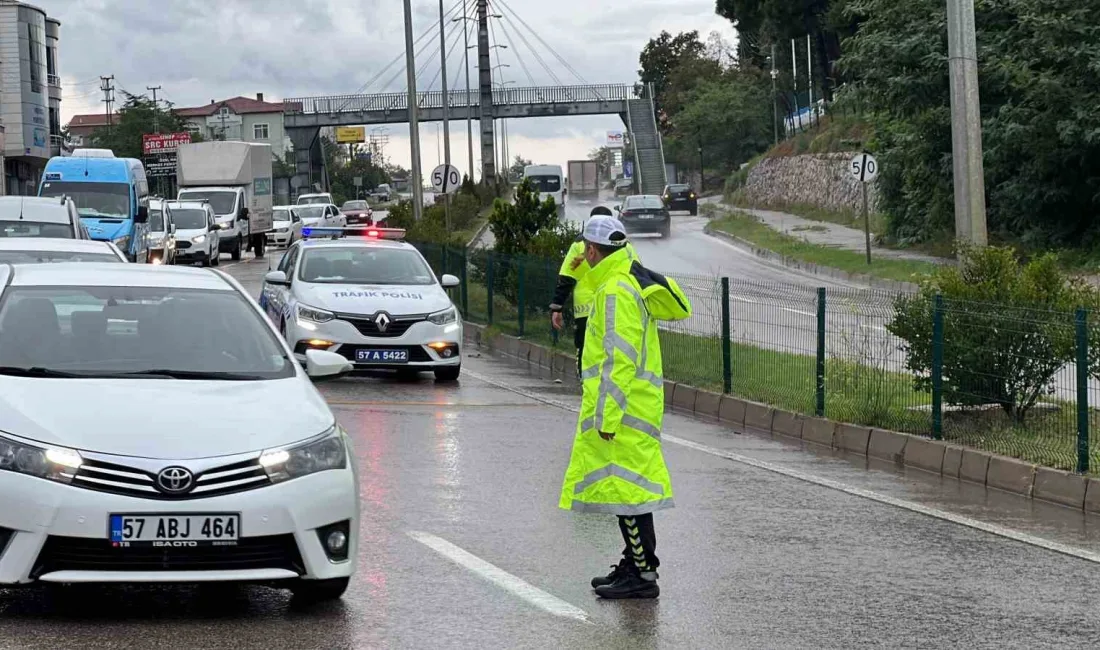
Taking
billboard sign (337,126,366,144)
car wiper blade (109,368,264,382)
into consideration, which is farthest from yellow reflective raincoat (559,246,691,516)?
billboard sign (337,126,366,144)

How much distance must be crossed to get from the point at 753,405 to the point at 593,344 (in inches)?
311

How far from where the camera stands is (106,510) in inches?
245

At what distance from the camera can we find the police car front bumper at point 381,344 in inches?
685


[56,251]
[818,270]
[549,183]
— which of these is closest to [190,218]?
[818,270]

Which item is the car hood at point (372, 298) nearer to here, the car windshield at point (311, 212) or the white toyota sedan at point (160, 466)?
the white toyota sedan at point (160, 466)

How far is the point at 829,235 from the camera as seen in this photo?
168 ft

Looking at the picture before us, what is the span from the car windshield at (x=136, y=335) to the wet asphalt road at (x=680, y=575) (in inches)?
40.0

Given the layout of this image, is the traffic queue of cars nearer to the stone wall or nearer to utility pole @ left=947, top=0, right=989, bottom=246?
utility pole @ left=947, top=0, right=989, bottom=246

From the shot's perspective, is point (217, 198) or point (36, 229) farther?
point (217, 198)

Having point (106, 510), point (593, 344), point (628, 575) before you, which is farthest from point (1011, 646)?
point (106, 510)

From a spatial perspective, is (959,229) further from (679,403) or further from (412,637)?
(412,637)

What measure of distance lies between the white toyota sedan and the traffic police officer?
1103mm

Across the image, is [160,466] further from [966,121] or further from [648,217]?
[648,217]

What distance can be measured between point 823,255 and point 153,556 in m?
36.3
